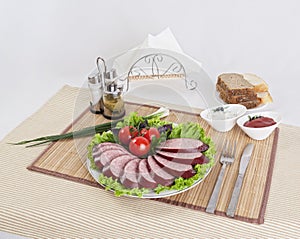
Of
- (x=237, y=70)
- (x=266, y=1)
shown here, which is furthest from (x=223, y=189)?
(x=266, y=1)

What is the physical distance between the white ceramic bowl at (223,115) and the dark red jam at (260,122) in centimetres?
5

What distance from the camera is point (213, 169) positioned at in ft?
4.81

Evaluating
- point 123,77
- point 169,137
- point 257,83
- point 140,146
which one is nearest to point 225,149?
point 169,137

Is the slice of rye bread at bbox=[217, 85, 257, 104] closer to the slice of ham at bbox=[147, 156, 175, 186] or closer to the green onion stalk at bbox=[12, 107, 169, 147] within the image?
the green onion stalk at bbox=[12, 107, 169, 147]

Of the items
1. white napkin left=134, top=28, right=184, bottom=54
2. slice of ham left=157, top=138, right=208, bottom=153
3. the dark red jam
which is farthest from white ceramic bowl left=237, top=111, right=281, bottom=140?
white napkin left=134, top=28, right=184, bottom=54

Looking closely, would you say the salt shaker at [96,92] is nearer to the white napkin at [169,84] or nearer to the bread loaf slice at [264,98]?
the white napkin at [169,84]

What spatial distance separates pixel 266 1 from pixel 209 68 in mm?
423

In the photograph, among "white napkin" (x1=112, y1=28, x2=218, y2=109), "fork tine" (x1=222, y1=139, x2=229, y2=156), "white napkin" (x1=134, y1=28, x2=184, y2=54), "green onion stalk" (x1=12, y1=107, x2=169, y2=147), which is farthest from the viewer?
"white napkin" (x1=134, y1=28, x2=184, y2=54)

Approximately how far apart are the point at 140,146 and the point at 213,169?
0.24 meters

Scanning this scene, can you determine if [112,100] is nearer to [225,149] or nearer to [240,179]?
[225,149]

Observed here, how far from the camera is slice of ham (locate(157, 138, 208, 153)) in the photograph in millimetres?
1399

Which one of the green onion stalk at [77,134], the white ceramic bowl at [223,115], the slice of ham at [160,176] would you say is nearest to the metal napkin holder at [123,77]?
the green onion stalk at [77,134]

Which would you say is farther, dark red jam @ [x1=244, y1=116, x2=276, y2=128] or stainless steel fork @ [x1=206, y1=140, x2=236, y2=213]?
dark red jam @ [x1=244, y1=116, x2=276, y2=128]

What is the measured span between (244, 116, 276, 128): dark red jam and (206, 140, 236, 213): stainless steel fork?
0.10m
